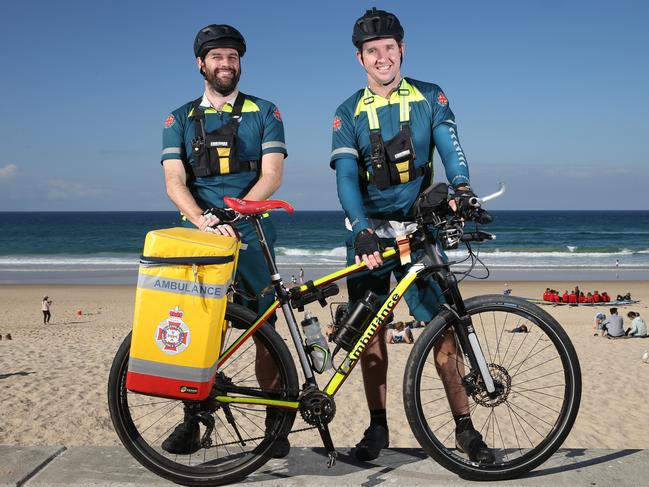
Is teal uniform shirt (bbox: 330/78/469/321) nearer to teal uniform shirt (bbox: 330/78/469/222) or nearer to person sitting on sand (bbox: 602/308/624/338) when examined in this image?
teal uniform shirt (bbox: 330/78/469/222)

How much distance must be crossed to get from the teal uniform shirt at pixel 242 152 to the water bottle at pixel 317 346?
488 millimetres

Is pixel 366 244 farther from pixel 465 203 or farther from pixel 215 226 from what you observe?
pixel 215 226

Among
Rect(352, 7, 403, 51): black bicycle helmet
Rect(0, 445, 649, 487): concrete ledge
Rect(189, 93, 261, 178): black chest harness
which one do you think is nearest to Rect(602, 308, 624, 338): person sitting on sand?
Rect(0, 445, 649, 487): concrete ledge

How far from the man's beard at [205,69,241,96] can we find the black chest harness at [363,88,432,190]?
778 mm

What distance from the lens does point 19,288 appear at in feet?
104

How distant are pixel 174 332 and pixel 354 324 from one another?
903 millimetres

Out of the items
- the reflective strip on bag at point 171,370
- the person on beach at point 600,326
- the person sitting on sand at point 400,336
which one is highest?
the reflective strip on bag at point 171,370

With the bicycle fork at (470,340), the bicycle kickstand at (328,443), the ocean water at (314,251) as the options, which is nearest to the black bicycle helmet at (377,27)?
the bicycle fork at (470,340)

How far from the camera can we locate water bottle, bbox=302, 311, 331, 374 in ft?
11.2

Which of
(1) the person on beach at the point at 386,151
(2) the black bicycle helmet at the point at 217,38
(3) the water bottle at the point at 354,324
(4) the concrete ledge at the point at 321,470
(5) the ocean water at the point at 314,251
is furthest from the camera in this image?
(5) the ocean water at the point at 314,251

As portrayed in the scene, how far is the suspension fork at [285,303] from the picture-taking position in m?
3.39

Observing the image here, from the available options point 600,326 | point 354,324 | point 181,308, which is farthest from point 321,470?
point 600,326

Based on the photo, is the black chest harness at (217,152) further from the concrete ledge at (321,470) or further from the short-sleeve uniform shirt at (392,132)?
the concrete ledge at (321,470)

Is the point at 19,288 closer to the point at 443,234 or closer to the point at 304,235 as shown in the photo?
the point at 443,234
